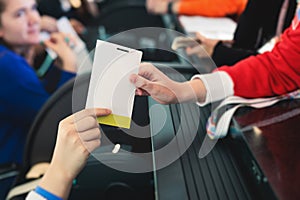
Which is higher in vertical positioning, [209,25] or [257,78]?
[257,78]

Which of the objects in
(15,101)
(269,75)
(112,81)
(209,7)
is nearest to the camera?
(112,81)

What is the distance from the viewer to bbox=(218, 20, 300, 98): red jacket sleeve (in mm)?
640

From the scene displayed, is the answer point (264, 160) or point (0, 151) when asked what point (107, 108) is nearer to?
point (264, 160)

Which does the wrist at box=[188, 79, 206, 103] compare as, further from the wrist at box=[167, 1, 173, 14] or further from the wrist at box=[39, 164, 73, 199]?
the wrist at box=[167, 1, 173, 14]

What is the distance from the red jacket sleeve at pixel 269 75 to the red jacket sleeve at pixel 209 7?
58cm

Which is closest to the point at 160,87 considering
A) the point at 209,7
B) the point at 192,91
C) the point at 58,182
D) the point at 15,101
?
the point at 192,91

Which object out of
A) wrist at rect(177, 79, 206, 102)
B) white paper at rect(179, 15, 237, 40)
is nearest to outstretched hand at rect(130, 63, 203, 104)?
wrist at rect(177, 79, 206, 102)

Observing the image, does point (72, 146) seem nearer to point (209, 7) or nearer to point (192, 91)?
point (192, 91)

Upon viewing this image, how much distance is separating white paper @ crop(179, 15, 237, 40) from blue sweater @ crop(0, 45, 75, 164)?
1.63 feet

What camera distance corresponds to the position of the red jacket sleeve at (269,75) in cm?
64

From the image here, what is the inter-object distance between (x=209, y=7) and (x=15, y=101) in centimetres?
74

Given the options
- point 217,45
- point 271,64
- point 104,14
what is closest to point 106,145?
point 271,64

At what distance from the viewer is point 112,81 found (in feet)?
1.44

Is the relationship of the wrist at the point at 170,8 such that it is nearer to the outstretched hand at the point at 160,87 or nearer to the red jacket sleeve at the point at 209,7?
the red jacket sleeve at the point at 209,7
